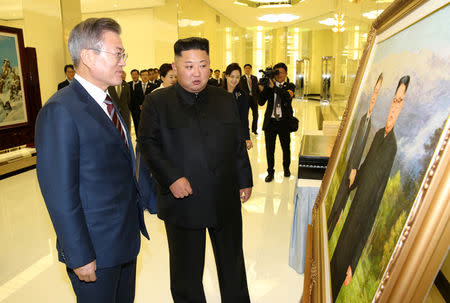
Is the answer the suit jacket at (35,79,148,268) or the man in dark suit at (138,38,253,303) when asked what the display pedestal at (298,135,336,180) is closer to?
the man in dark suit at (138,38,253,303)

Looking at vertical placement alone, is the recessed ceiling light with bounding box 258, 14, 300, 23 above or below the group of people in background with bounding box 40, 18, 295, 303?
above

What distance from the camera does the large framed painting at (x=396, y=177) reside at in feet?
1.65

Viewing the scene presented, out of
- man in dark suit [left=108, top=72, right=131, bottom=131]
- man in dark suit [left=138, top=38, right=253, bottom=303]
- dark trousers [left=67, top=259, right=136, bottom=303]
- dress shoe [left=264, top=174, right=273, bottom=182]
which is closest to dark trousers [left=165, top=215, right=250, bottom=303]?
man in dark suit [left=138, top=38, right=253, bottom=303]

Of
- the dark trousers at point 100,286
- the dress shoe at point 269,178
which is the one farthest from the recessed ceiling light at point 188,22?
the dark trousers at point 100,286

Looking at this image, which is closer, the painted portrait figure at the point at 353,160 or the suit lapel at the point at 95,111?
the painted portrait figure at the point at 353,160

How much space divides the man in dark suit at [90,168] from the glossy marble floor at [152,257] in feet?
4.62

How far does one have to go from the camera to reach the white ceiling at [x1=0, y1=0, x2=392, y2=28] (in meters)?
7.09

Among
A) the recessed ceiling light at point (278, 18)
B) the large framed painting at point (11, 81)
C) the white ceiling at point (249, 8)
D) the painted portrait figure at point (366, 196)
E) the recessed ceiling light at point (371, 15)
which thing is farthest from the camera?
the recessed ceiling light at point (278, 18)

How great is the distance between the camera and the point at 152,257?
3359 millimetres

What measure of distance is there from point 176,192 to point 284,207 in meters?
2.88

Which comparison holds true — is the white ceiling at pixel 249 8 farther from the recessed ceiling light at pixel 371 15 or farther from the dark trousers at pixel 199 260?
the dark trousers at pixel 199 260

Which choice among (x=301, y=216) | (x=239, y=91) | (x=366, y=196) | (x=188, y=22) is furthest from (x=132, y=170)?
(x=188, y=22)

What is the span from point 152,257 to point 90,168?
221 cm

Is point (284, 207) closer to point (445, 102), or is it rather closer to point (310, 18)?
point (445, 102)
